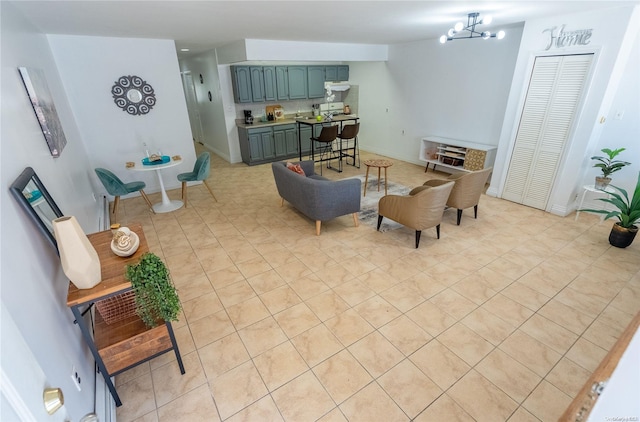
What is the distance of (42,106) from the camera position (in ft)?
7.88

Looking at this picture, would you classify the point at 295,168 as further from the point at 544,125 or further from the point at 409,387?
the point at 544,125

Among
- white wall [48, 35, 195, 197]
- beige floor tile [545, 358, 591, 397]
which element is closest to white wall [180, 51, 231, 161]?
white wall [48, 35, 195, 197]

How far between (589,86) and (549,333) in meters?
3.05

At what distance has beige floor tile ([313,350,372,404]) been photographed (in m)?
1.89

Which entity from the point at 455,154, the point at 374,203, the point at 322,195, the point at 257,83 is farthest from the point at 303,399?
the point at 257,83

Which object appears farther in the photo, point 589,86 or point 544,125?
point 544,125

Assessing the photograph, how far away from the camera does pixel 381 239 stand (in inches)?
143

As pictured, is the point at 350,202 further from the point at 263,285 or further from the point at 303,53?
the point at 303,53

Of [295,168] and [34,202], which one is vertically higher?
[34,202]

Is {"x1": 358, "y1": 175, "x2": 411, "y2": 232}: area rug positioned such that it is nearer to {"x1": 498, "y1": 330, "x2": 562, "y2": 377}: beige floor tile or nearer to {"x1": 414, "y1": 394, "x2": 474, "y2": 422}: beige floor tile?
{"x1": 498, "y1": 330, "x2": 562, "y2": 377}: beige floor tile

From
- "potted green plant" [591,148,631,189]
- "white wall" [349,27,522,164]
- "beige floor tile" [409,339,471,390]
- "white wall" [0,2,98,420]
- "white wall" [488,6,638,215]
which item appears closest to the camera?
"white wall" [0,2,98,420]

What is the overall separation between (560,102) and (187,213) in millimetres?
5233

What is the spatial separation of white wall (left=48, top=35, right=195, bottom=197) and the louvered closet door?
5268 mm

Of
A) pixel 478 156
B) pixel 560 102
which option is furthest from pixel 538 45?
pixel 478 156
